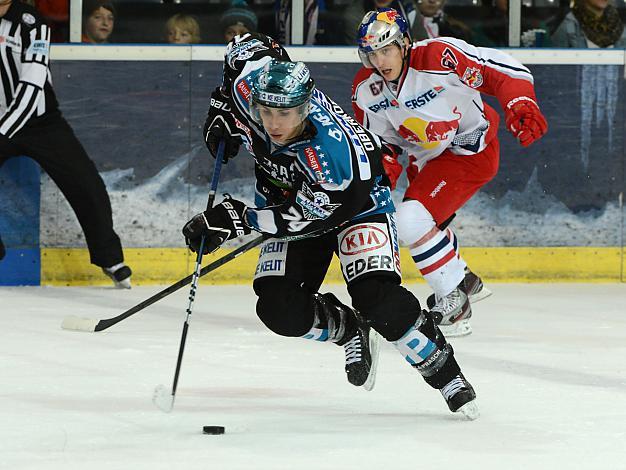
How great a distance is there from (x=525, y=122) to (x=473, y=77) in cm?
55

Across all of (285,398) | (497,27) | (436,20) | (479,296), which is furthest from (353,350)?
(497,27)

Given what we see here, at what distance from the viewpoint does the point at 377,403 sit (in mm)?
3408

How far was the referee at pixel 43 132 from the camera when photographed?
5711 mm

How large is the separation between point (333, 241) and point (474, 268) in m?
2.86

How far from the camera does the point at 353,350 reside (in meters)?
3.53

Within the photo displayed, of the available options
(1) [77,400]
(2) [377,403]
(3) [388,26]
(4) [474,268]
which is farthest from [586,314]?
(1) [77,400]

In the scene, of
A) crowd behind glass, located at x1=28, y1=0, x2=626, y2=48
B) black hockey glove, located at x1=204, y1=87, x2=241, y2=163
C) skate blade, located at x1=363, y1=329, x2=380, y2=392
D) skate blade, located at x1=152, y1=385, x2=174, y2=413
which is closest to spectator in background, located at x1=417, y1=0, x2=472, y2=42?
crowd behind glass, located at x1=28, y1=0, x2=626, y2=48

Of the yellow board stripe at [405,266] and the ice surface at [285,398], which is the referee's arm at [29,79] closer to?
the yellow board stripe at [405,266]

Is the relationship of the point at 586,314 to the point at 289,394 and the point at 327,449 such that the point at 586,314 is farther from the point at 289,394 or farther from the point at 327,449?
the point at 327,449

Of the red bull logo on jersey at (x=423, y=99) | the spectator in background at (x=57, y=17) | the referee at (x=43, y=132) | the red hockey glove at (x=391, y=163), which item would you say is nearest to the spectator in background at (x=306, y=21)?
the spectator in background at (x=57, y=17)

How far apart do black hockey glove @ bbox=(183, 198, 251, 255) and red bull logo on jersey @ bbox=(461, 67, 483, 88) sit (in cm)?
152

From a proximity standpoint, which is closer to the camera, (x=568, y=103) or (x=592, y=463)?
(x=592, y=463)

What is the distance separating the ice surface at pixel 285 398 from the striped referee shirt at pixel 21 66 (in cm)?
92

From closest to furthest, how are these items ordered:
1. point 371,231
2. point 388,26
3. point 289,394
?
point 371,231
point 289,394
point 388,26
